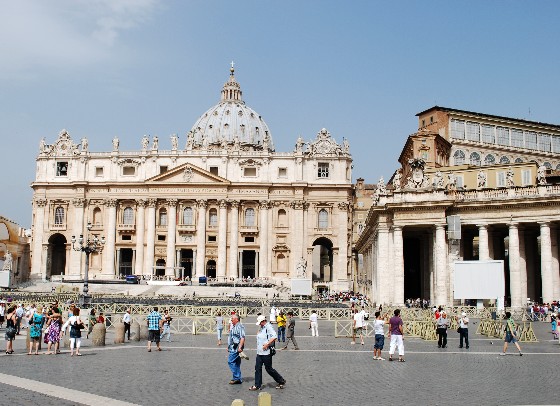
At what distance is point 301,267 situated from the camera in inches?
3105

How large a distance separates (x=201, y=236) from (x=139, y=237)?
8.49m

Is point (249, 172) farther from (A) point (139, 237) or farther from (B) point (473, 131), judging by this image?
(B) point (473, 131)

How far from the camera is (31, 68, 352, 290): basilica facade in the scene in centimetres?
8738

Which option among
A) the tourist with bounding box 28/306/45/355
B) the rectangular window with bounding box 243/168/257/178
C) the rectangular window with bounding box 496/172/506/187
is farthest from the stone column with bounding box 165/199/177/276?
the tourist with bounding box 28/306/45/355

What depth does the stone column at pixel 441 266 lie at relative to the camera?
38.4m

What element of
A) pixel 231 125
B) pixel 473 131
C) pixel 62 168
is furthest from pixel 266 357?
pixel 231 125

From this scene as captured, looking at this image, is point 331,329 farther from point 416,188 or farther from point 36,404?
point 36,404

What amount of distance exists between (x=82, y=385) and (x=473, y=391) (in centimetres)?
806

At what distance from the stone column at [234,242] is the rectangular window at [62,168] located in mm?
24676

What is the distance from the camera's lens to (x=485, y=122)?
66.2m

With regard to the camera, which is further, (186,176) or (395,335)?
(186,176)

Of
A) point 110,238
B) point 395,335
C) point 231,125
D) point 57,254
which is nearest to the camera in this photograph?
point 395,335

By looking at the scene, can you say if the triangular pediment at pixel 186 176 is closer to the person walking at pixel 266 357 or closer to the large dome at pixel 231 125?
the large dome at pixel 231 125

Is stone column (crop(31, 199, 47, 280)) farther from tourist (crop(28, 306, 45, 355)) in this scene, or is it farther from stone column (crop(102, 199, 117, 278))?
tourist (crop(28, 306, 45, 355))
